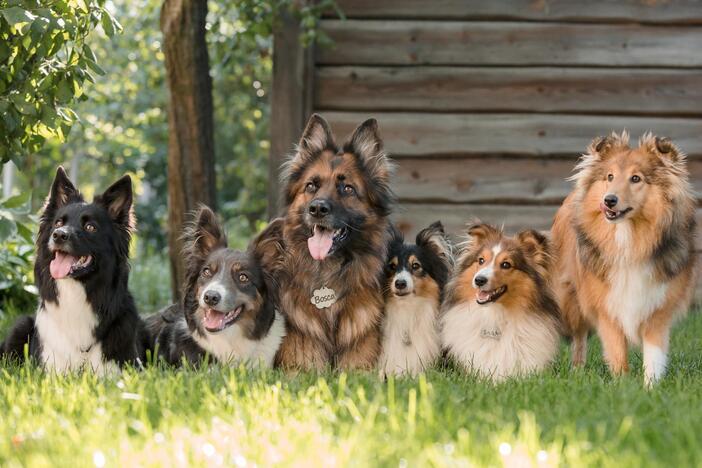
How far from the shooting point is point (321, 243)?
5.31m

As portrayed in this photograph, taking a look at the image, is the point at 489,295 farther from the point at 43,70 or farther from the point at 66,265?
the point at 43,70

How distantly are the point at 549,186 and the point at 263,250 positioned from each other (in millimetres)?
4114

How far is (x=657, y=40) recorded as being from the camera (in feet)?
28.9

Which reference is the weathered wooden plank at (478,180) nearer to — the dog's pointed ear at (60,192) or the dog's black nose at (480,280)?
the dog's black nose at (480,280)

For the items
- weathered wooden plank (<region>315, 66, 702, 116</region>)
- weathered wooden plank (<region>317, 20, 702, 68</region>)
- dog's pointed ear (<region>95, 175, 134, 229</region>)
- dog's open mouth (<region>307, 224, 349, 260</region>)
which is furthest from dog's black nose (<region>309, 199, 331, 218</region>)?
weathered wooden plank (<region>317, 20, 702, 68</region>)

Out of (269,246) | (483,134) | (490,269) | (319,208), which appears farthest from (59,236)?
(483,134)

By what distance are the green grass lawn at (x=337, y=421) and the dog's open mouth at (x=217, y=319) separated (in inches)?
15.2

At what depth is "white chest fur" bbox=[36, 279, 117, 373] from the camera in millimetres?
5039

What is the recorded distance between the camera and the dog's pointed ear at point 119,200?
5.27 m

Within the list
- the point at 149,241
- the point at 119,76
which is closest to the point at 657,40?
the point at 119,76

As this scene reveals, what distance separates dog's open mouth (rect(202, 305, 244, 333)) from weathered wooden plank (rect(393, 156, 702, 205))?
386cm

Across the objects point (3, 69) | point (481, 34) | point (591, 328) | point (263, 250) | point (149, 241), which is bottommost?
point (149, 241)

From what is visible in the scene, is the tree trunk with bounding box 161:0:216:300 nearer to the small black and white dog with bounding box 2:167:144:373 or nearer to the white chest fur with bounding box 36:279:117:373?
the small black and white dog with bounding box 2:167:144:373

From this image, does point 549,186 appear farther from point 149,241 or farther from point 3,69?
point 149,241
